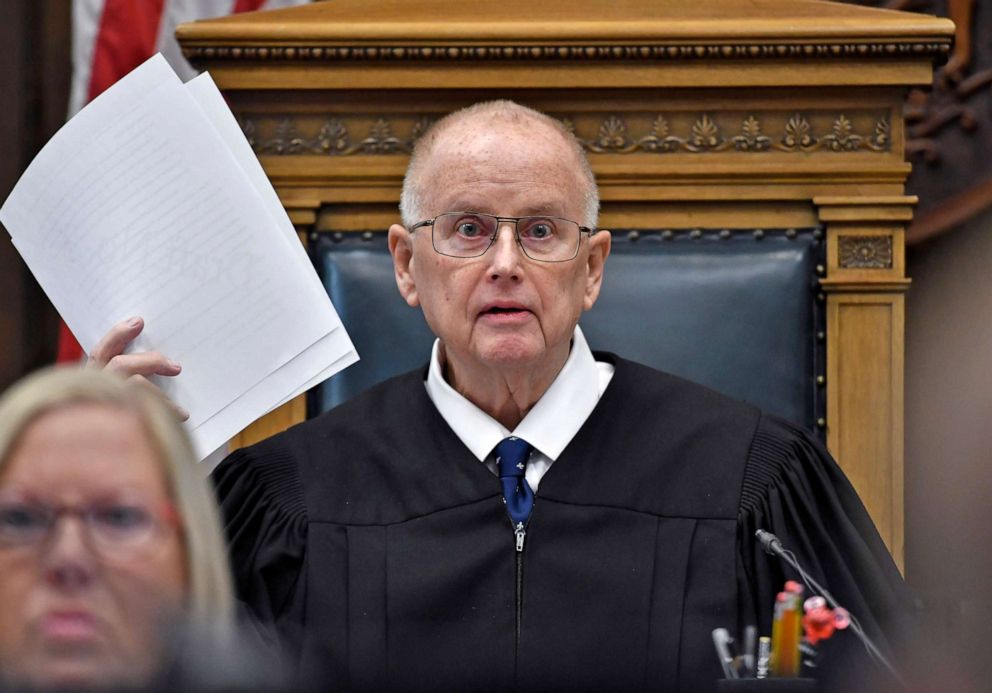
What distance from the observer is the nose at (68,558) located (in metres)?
1.21

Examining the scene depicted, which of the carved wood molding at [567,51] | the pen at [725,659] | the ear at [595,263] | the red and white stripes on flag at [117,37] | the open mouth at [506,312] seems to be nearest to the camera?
the pen at [725,659]

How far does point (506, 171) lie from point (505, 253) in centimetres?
14

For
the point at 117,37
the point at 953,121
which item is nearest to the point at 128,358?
the point at 117,37

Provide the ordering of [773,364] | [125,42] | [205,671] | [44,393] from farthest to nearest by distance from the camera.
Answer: [125,42], [773,364], [44,393], [205,671]

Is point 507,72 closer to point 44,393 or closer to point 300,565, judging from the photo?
point 300,565

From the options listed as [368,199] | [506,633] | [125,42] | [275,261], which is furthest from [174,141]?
[125,42]

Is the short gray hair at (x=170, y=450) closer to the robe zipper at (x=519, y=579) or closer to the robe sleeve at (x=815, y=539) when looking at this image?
the robe zipper at (x=519, y=579)

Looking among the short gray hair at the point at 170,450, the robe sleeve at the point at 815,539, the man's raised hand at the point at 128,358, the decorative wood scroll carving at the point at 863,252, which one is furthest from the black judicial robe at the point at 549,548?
the short gray hair at the point at 170,450

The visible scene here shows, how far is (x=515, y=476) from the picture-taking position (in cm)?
262

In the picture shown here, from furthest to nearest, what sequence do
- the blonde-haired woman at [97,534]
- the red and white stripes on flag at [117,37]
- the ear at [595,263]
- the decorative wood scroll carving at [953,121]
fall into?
the red and white stripes on flag at [117,37] < the decorative wood scroll carving at [953,121] < the ear at [595,263] < the blonde-haired woman at [97,534]

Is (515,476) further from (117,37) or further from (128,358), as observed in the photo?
(117,37)

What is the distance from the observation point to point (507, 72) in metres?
3.18

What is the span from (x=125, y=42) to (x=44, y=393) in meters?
2.90

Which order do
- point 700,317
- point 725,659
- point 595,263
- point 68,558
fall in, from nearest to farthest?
point 68,558 → point 725,659 → point 595,263 → point 700,317
